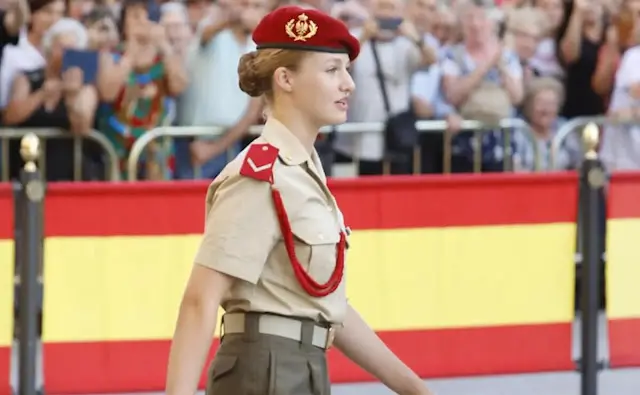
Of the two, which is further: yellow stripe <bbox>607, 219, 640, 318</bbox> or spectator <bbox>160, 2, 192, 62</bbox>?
spectator <bbox>160, 2, 192, 62</bbox>

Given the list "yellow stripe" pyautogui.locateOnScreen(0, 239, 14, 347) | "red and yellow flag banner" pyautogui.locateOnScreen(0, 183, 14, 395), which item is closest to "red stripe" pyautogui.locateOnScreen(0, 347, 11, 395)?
"red and yellow flag banner" pyautogui.locateOnScreen(0, 183, 14, 395)

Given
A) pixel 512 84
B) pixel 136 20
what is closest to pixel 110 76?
pixel 136 20

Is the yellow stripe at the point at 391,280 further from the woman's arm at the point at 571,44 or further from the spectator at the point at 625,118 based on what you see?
the woman's arm at the point at 571,44

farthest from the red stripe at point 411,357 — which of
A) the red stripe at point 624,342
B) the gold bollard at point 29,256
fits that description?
the red stripe at point 624,342

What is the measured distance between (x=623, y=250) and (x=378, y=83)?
7.80 ft

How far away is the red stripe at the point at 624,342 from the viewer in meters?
7.27

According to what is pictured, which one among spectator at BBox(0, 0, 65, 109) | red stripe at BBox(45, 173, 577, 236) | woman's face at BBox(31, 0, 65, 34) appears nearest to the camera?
red stripe at BBox(45, 173, 577, 236)

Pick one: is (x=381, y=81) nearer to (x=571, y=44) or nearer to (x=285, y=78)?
(x=571, y=44)

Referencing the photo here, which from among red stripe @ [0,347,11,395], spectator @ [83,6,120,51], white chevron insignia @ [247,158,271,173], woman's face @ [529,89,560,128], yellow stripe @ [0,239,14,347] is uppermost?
spectator @ [83,6,120,51]

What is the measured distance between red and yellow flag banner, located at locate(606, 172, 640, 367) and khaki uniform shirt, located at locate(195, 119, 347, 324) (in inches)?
153

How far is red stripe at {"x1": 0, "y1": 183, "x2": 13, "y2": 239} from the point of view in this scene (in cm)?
668

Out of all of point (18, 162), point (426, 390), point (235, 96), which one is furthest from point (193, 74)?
point (426, 390)

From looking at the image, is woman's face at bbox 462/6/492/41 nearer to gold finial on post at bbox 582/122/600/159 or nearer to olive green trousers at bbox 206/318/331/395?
gold finial on post at bbox 582/122/600/159

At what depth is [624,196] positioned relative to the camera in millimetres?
7137
